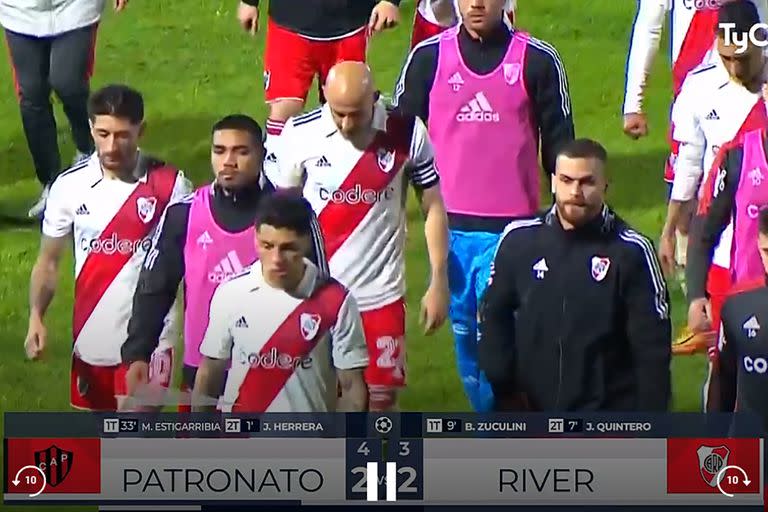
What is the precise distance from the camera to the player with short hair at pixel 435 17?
5535mm

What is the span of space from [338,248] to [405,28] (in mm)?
594

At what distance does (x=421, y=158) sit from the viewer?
5.52 metres

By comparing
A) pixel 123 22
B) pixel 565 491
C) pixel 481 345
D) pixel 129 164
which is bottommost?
pixel 565 491

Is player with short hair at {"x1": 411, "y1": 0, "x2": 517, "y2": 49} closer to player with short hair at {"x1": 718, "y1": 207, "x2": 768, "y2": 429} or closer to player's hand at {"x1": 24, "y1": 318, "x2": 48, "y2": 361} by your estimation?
player with short hair at {"x1": 718, "y1": 207, "x2": 768, "y2": 429}

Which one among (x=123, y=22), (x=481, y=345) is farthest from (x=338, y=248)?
(x=123, y=22)


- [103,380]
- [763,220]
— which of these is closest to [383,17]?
[763,220]

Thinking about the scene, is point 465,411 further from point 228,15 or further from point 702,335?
point 228,15

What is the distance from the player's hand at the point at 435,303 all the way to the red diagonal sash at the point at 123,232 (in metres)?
0.72

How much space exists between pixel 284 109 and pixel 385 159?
299 millimetres

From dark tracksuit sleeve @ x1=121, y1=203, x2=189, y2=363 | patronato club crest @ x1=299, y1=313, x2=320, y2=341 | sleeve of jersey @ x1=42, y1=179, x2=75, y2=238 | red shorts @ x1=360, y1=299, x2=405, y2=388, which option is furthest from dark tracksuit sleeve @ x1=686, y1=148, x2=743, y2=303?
sleeve of jersey @ x1=42, y1=179, x2=75, y2=238

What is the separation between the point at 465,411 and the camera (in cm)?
552

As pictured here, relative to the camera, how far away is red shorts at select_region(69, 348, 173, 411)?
559cm

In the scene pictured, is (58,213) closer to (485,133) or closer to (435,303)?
(435,303)

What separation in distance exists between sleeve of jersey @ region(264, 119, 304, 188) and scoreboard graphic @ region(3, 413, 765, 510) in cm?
60
